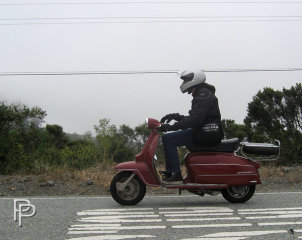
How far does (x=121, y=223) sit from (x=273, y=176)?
18.2 ft

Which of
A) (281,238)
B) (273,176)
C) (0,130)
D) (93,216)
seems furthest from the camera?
(0,130)

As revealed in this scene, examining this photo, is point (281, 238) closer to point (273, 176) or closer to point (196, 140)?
point (196, 140)

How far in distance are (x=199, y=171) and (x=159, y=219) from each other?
1.30 meters

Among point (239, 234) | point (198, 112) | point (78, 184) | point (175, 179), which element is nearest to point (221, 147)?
point (198, 112)

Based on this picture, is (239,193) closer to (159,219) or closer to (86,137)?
(159,219)

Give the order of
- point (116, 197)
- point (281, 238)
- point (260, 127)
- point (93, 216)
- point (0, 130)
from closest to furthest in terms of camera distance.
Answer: point (281, 238) < point (93, 216) < point (116, 197) < point (0, 130) < point (260, 127)

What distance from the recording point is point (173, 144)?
6.84 meters

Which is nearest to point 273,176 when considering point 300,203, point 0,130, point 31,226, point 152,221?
point 300,203

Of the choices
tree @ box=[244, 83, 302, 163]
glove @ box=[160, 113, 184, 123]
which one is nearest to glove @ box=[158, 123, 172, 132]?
glove @ box=[160, 113, 184, 123]

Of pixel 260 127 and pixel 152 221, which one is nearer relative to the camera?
pixel 152 221

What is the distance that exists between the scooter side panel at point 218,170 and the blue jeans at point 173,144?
204mm

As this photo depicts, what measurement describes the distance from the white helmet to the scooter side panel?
101 centimetres

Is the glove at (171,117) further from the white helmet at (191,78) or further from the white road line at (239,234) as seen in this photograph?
the white road line at (239,234)

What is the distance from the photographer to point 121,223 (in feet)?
18.1
